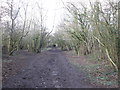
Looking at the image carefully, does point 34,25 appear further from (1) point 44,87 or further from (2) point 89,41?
(1) point 44,87

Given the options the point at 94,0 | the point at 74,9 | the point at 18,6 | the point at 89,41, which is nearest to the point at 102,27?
the point at 94,0

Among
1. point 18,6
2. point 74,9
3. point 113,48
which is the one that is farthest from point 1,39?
point 113,48

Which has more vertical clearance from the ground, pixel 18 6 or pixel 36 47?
pixel 18 6

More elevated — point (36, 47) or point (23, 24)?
point (23, 24)

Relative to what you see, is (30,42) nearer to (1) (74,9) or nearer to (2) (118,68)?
(1) (74,9)

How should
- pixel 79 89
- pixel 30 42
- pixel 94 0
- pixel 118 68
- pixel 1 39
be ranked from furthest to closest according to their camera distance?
pixel 30 42 → pixel 1 39 → pixel 94 0 → pixel 118 68 → pixel 79 89

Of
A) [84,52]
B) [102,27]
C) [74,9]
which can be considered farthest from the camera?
[84,52]

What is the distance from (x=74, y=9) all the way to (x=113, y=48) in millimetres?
12121

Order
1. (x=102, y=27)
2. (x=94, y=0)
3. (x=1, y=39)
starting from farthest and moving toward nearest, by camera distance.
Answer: (x=1, y=39) → (x=94, y=0) → (x=102, y=27)


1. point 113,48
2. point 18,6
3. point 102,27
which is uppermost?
point 18,6

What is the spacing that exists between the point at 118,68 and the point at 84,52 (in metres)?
16.7

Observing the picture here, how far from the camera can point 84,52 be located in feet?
86.4

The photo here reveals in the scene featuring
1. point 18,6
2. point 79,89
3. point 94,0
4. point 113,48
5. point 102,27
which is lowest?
point 79,89

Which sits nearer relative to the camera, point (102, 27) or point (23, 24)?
point (102, 27)
